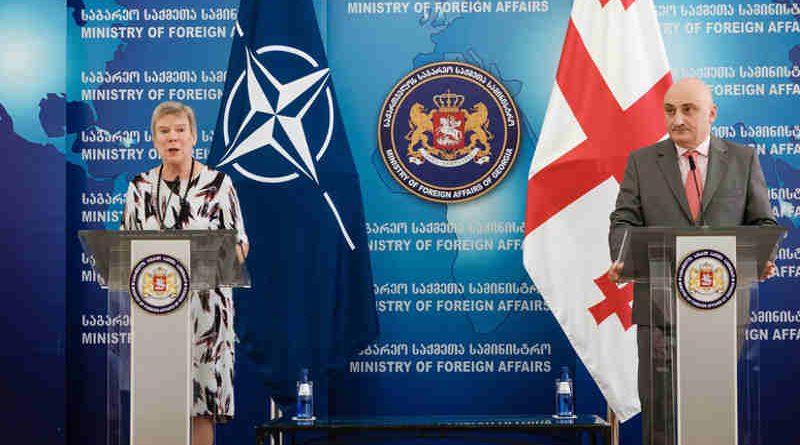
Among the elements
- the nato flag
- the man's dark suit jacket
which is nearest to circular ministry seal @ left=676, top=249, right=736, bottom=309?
the man's dark suit jacket

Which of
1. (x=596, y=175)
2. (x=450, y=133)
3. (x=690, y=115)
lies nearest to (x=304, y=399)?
(x=450, y=133)

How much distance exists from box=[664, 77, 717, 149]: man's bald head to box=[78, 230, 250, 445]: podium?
1.85m

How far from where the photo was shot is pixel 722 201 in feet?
12.0

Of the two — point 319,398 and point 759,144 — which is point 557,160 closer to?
point 759,144

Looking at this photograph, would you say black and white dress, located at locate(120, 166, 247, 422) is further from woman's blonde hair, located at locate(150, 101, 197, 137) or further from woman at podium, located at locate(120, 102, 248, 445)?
woman's blonde hair, located at locate(150, 101, 197, 137)

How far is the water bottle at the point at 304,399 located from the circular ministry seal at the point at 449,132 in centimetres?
127

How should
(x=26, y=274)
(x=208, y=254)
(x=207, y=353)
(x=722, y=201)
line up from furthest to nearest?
1. (x=26, y=274)
2. (x=207, y=353)
3. (x=722, y=201)
4. (x=208, y=254)

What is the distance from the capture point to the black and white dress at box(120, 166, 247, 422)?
3.94 meters

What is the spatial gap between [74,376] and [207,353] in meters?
1.99

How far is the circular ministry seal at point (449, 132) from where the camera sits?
18.4ft

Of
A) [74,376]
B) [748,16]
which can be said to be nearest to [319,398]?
[74,376]

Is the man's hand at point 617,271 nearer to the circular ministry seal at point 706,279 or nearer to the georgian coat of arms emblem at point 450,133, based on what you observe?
the circular ministry seal at point 706,279

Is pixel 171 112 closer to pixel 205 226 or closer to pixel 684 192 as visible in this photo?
pixel 205 226

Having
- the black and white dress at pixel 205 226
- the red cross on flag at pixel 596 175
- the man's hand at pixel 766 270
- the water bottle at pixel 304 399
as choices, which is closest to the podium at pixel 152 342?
the black and white dress at pixel 205 226
